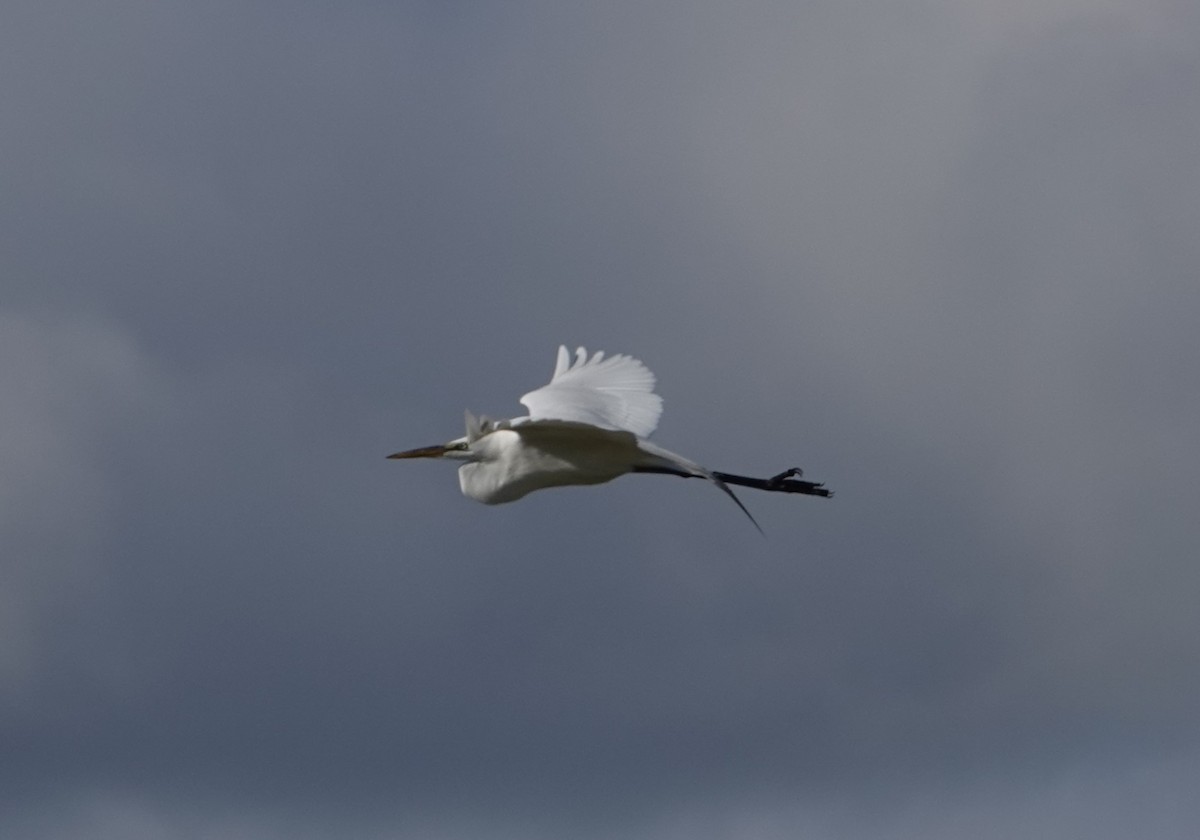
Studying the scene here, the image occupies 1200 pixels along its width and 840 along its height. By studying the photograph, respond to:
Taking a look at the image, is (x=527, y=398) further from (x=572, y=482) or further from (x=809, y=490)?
(x=809, y=490)

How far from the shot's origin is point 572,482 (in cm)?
1970

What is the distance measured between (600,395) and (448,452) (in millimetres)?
2454

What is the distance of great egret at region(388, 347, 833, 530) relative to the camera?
18234 mm

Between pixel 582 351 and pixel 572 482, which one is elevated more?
pixel 582 351

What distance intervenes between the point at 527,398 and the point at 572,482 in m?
1.21

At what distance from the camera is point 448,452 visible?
830 inches

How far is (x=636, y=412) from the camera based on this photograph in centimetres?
1870

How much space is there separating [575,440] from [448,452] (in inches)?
97.3

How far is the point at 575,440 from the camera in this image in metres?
18.9

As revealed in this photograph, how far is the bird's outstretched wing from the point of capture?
1788 cm

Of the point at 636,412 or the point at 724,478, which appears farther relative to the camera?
the point at 724,478

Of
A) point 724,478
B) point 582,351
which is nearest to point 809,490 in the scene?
point 724,478

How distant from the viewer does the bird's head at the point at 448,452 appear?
2083 centimetres

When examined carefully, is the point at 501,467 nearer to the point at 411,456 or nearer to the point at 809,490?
the point at 411,456
